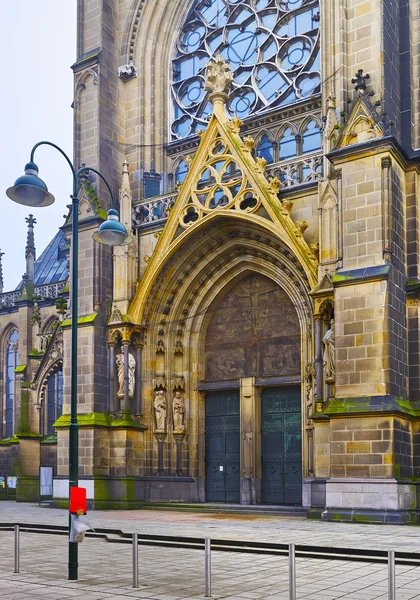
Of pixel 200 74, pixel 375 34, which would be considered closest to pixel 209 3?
pixel 200 74

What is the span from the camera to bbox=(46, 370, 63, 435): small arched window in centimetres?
3747

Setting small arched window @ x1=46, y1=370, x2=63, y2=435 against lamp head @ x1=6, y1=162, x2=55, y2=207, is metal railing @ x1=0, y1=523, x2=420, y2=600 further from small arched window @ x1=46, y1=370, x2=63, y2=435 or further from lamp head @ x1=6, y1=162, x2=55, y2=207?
small arched window @ x1=46, y1=370, x2=63, y2=435

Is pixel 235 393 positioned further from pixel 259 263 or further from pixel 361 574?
pixel 361 574

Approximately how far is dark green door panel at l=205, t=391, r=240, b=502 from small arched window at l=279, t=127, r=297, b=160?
782cm

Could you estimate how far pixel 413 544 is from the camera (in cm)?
1494

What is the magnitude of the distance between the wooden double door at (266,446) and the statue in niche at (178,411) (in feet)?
2.86

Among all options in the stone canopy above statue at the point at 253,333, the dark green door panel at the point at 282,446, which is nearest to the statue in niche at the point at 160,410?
the stone canopy above statue at the point at 253,333

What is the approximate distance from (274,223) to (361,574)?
14.2m

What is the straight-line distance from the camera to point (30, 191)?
42.3 ft

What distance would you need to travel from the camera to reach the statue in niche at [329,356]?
2247cm

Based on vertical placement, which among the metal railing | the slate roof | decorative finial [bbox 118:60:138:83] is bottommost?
the metal railing

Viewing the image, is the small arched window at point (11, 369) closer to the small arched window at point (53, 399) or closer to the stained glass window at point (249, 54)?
the small arched window at point (53, 399)

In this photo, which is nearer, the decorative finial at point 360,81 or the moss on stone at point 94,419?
the decorative finial at point 360,81

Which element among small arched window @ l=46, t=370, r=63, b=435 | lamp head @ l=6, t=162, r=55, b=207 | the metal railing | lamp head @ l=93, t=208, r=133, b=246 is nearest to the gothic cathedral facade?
the metal railing
